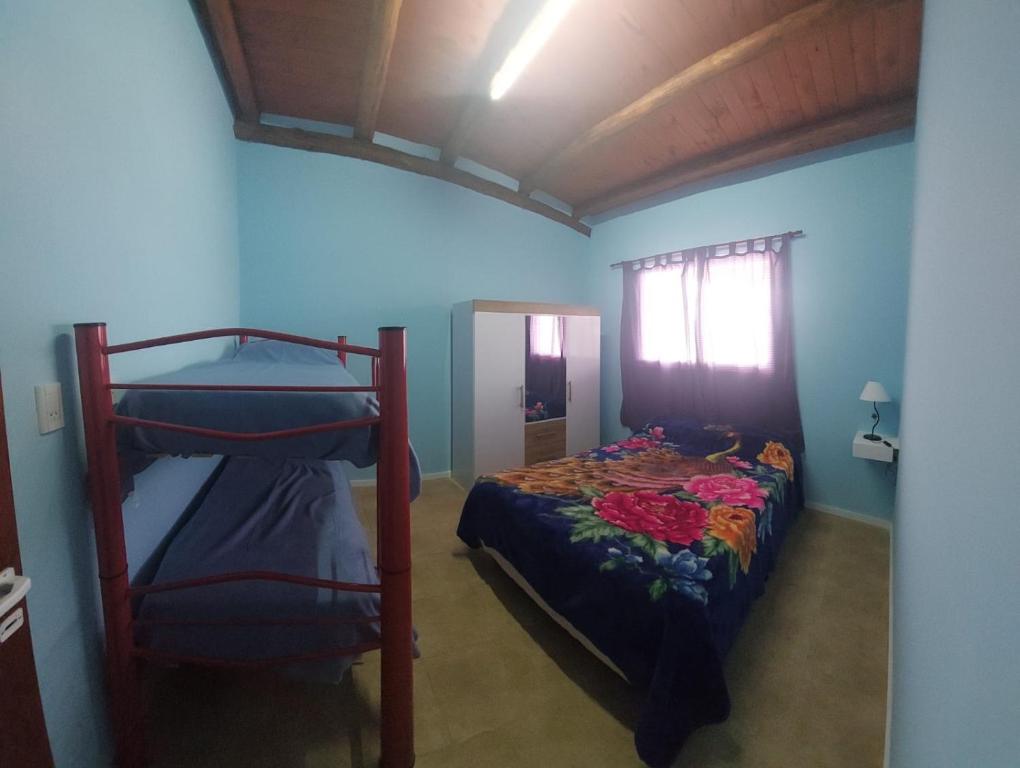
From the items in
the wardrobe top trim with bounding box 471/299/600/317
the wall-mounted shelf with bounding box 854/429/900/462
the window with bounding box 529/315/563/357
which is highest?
the wardrobe top trim with bounding box 471/299/600/317

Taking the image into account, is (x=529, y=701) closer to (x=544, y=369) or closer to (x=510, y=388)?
(x=510, y=388)

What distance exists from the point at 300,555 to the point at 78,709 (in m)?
0.59

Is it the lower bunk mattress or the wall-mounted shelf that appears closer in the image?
the lower bunk mattress

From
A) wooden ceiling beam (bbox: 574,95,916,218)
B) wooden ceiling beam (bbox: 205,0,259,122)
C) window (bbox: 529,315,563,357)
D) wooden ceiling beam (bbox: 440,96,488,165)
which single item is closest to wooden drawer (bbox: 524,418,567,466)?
window (bbox: 529,315,563,357)

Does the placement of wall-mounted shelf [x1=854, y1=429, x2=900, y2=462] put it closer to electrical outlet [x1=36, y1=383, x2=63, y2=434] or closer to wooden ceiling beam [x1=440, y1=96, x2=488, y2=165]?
wooden ceiling beam [x1=440, y1=96, x2=488, y2=165]

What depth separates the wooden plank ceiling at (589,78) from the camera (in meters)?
2.12

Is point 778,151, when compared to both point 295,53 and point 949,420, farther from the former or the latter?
point 295,53

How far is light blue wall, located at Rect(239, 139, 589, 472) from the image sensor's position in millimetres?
3244

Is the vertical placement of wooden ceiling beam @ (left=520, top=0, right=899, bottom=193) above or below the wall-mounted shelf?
above

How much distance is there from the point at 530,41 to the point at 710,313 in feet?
8.01

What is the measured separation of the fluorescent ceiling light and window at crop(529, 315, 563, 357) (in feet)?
5.80

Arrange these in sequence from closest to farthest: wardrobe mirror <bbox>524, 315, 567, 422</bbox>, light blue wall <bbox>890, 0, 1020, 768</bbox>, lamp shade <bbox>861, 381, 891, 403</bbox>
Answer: light blue wall <bbox>890, 0, 1020, 768</bbox> → lamp shade <bbox>861, 381, 891, 403</bbox> → wardrobe mirror <bbox>524, 315, 567, 422</bbox>

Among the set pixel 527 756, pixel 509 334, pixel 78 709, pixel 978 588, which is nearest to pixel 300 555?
pixel 78 709

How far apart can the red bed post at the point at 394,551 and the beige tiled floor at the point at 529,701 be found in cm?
21
